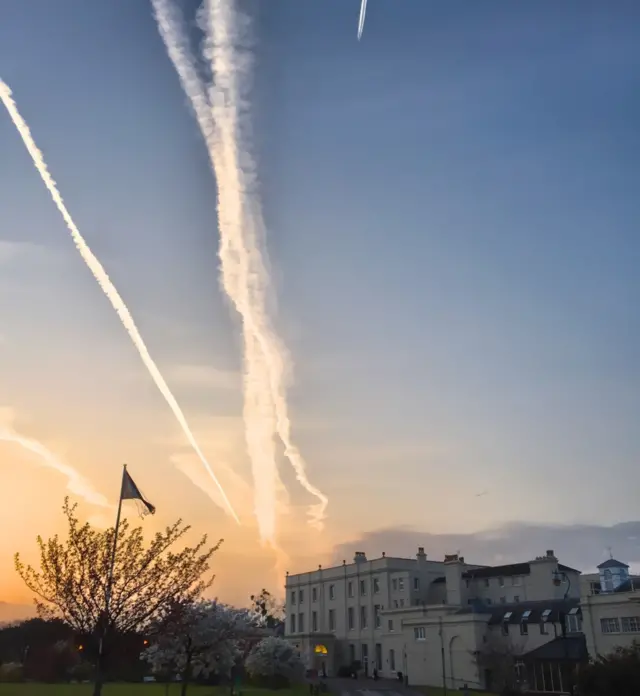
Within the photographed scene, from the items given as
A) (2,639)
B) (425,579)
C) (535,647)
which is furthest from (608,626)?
(2,639)

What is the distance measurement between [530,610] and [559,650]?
29.2 feet

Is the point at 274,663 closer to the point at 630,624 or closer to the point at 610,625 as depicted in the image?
the point at 610,625

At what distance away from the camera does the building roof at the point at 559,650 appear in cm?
5738

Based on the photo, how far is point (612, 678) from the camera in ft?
105

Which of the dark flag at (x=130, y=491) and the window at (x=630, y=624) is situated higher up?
the dark flag at (x=130, y=491)

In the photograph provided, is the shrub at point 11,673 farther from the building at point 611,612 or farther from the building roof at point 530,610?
the building at point 611,612

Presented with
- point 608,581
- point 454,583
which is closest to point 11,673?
point 454,583

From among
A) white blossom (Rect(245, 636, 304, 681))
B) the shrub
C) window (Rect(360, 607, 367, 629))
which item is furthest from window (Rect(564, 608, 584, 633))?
the shrub

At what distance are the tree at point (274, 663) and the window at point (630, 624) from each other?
3557 cm

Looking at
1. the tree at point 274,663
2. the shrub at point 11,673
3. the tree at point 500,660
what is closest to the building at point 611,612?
the tree at point 500,660

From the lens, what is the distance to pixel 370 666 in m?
82.9

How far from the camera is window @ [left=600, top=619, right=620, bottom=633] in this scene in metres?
Result: 55.6

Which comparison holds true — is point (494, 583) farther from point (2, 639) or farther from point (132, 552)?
point (2, 639)

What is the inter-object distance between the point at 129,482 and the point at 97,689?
819 centimetres
